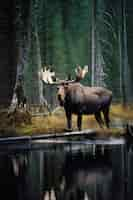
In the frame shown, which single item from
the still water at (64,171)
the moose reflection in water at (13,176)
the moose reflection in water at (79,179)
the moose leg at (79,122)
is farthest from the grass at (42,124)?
the moose reflection in water at (79,179)

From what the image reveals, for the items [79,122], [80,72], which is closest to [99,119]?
[79,122]

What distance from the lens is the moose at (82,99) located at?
232 inches

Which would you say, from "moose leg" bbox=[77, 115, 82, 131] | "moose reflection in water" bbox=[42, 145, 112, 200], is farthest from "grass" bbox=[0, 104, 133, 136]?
"moose reflection in water" bbox=[42, 145, 112, 200]

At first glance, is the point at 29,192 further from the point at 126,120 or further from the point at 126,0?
the point at 126,0

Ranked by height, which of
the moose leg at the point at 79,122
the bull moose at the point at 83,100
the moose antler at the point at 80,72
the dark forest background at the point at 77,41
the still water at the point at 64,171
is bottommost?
the still water at the point at 64,171

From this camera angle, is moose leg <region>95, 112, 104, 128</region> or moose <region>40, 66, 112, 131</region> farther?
moose leg <region>95, 112, 104, 128</region>

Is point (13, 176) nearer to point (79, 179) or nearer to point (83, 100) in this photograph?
point (79, 179)

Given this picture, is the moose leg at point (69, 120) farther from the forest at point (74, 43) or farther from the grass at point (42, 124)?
the forest at point (74, 43)

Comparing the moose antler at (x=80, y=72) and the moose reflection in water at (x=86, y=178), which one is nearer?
the moose reflection in water at (x=86, y=178)

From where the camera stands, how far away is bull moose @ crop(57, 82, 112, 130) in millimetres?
5883

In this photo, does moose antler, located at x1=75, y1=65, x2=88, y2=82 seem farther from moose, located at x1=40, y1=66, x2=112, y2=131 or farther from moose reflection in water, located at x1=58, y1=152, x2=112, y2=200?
moose reflection in water, located at x1=58, y1=152, x2=112, y2=200

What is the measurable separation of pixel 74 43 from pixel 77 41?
58 mm

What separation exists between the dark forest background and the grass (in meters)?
0.27

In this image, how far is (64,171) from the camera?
3.74 meters
